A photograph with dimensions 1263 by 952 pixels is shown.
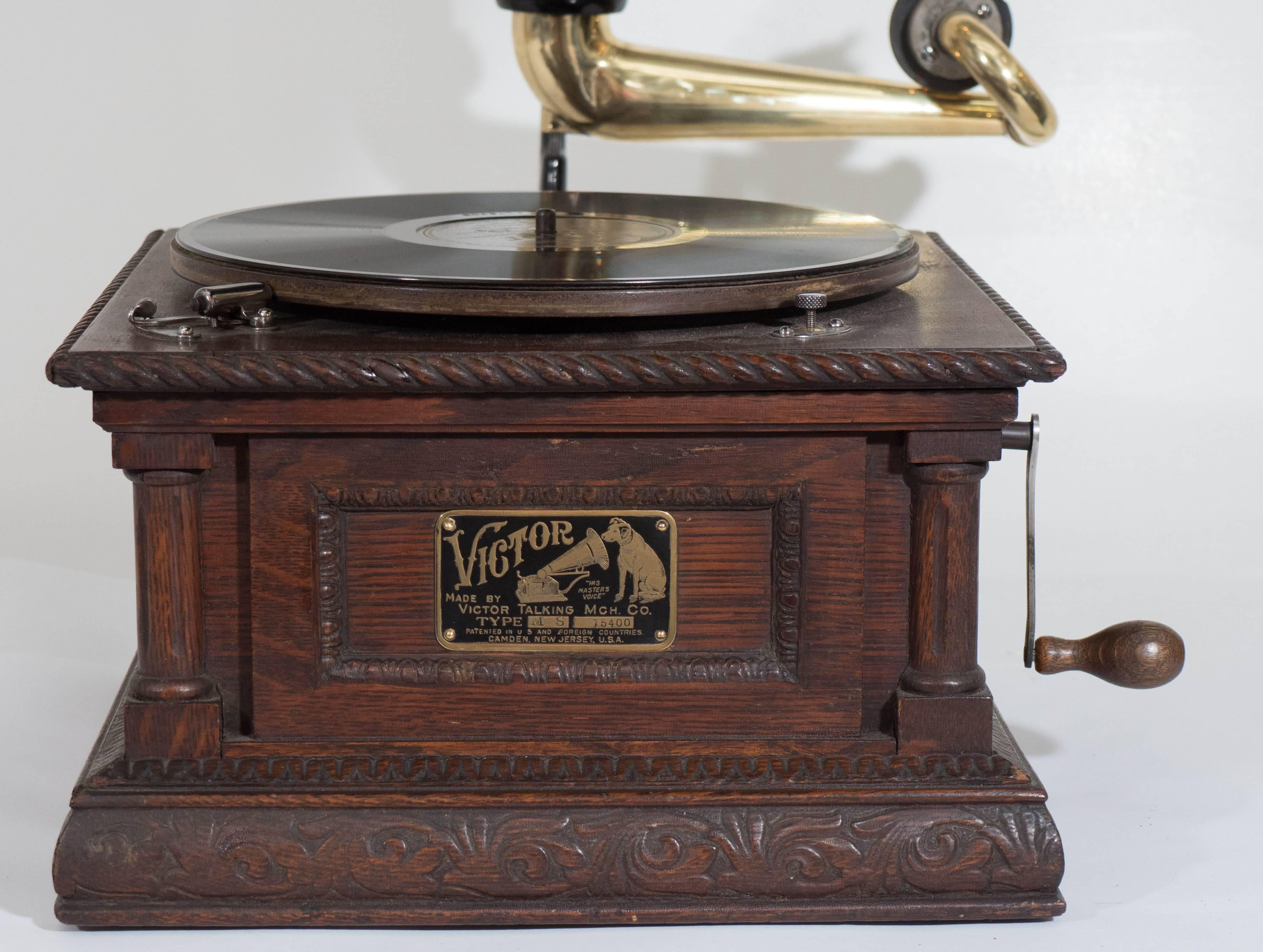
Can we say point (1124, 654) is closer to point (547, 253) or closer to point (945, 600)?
point (945, 600)

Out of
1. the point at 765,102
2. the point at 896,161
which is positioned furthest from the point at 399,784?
the point at 896,161

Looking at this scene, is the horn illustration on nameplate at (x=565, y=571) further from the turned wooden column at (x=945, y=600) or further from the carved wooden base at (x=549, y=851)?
the turned wooden column at (x=945, y=600)

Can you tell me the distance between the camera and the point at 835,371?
179 centimetres

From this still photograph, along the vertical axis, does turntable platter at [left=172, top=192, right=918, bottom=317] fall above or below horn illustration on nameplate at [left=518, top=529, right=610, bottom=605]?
above

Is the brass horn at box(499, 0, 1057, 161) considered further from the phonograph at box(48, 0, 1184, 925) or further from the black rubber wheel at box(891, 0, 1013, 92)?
the phonograph at box(48, 0, 1184, 925)

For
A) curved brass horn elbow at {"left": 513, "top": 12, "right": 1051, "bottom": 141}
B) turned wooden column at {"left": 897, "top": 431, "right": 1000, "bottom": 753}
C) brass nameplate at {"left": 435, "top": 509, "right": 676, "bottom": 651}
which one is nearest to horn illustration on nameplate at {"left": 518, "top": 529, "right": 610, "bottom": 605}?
brass nameplate at {"left": 435, "top": 509, "right": 676, "bottom": 651}

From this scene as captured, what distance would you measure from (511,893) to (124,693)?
0.49 m

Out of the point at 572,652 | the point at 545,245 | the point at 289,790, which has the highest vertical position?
the point at 545,245

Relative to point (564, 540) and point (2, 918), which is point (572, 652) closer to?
point (564, 540)

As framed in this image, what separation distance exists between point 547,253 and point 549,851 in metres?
0.57

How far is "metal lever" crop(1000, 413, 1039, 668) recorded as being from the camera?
6.19ft

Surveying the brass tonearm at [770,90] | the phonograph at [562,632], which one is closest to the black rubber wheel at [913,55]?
the brass tonearm at [770,90]

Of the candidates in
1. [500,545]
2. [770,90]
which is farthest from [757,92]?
[500,545]

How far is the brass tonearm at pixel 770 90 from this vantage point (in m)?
2.45
